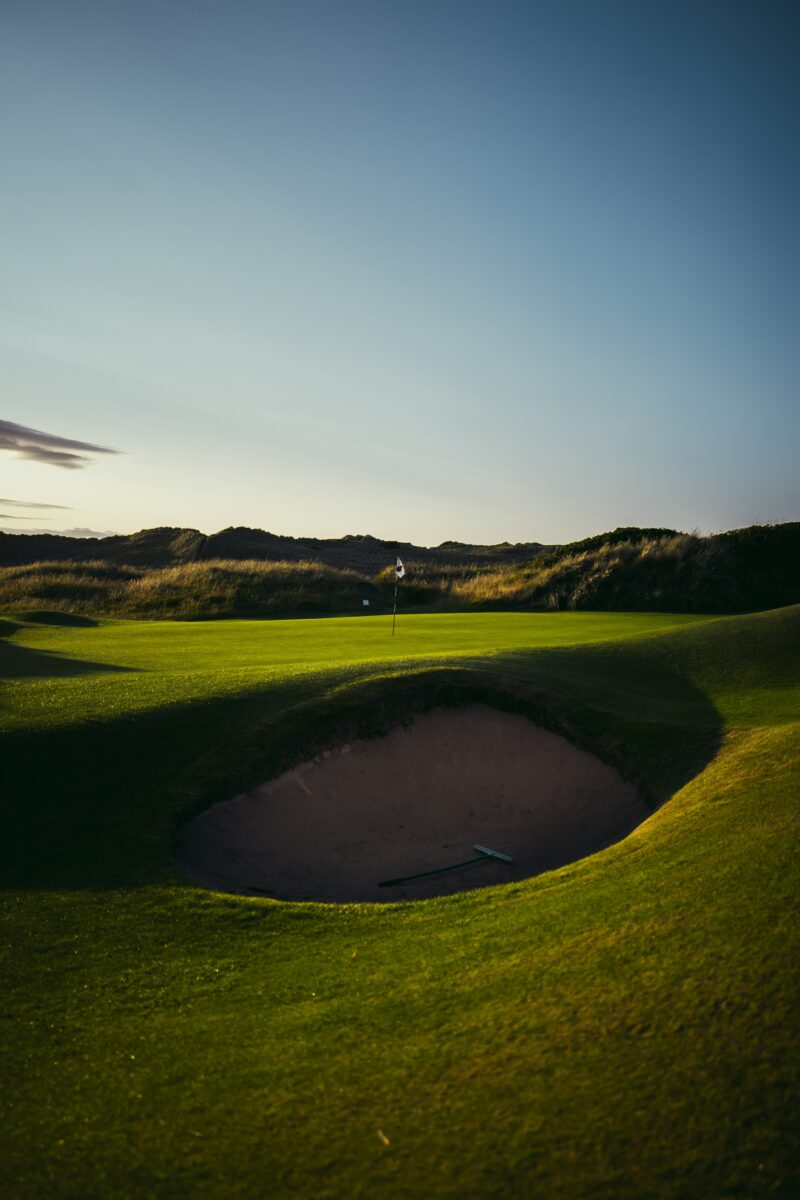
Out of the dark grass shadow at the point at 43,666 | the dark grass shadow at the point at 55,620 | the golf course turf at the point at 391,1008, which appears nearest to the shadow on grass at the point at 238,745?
the golf course turf at the point at 391,1008

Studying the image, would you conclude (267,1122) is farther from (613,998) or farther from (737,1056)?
(737,1056)

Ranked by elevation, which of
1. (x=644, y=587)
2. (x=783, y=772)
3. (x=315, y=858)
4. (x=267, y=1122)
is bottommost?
(x=315, y=858)

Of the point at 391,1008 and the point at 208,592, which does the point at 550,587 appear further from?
the point at 391,1008

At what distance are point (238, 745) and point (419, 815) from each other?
3.09 meters

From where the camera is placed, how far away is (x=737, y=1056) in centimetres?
429

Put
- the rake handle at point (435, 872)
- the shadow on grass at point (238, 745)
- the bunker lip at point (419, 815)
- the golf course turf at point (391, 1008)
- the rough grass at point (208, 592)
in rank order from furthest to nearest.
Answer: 1. the rough grass at point (208, 592)
2. the rake handle at point (435, 872)
3. the bunker lip at point (419, 815)
4. the shadow on grass at point (238, 745)
5. the golf course turf at point (391, 1008)

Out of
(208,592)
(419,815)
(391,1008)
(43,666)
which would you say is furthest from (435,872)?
(208,592)

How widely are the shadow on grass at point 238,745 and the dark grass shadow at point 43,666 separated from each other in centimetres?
508

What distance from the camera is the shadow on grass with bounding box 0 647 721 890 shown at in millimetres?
8516

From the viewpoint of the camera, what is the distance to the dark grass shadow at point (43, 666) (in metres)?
16.1

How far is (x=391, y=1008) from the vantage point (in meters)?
5.24

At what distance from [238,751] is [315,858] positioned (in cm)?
212

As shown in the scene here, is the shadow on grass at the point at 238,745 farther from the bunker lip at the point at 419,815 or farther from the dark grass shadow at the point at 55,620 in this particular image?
the dark grass shadow at the point at 55,620

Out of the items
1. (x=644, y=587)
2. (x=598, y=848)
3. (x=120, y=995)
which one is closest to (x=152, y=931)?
(x=120, y=995)
